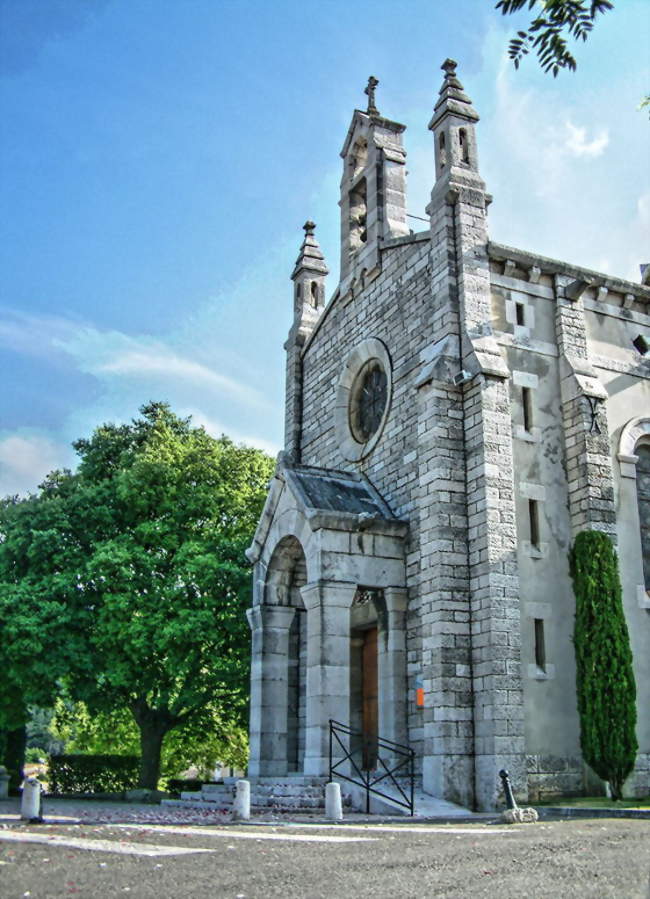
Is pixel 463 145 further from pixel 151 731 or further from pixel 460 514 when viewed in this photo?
pixel 151 731

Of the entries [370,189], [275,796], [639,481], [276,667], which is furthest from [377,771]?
[370,189]

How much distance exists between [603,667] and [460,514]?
11.1 ft

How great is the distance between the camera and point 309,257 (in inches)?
972

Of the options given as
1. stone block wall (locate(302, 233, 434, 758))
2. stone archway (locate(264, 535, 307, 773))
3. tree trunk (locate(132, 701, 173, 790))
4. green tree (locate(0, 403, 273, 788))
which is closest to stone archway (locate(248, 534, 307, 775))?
stone archway (locate(264, 535, 307, 773))

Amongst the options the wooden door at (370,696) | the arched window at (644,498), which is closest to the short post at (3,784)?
the wooden door at (370,696)

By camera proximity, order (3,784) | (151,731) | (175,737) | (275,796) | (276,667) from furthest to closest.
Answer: (175,737), (151,731), (3,784), (276,667), (275,796)

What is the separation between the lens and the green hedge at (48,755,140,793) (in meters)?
26.0

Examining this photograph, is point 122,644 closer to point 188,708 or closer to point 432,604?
point 188,708

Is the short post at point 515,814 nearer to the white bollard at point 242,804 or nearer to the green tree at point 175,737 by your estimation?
the white bollard at point 242,804

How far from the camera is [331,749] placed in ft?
47.4

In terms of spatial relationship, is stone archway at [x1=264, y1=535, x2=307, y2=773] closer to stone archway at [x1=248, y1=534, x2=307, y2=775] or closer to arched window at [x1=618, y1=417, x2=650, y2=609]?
stone archway at [x1=248, y1=534, x2=307, y2=775]

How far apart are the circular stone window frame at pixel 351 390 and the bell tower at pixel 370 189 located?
1.81 meters

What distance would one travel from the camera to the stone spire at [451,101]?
708 inches

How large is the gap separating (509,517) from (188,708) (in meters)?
12.2
